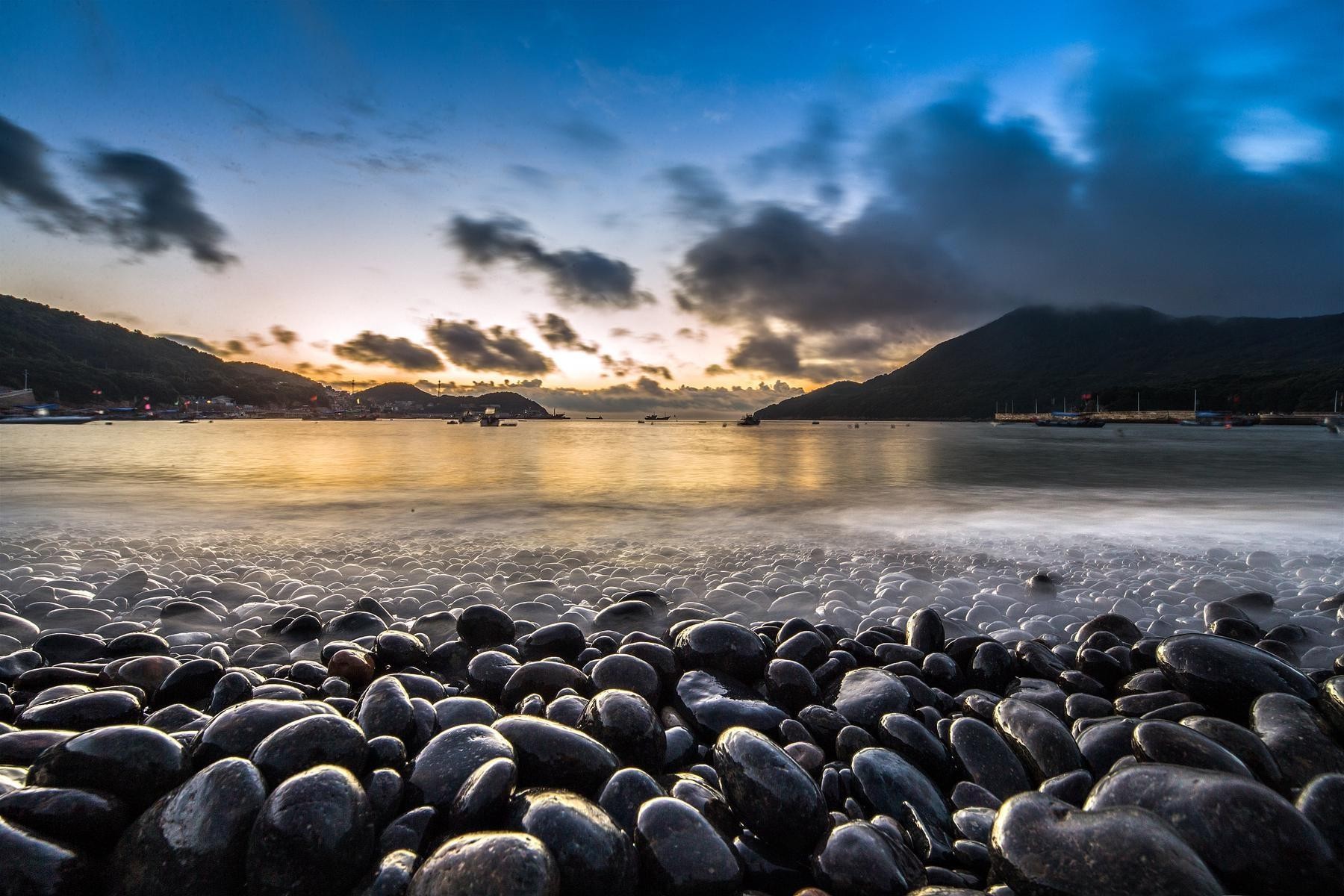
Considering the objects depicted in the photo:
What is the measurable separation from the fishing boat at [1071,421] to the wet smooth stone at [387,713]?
107 m

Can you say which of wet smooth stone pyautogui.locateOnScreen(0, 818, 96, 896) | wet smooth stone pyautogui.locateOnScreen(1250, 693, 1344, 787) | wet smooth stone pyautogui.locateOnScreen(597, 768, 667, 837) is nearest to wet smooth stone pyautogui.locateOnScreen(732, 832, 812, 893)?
wet smooth stone pyautogui.locateOnScreen(597, 768, 667, 837)

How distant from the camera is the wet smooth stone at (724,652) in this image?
3.38m

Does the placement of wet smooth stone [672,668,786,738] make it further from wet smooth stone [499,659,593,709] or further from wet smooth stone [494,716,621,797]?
wet smooth stone [494,716,621,797]

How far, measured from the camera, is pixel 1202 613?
16.2 ft

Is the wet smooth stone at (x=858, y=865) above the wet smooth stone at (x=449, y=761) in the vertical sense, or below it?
below

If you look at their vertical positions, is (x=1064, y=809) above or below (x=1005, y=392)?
below

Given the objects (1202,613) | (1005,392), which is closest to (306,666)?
(1202,613)

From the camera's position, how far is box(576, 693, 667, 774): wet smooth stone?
246cm

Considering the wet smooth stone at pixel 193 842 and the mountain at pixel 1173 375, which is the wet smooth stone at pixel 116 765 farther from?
the mountain at pixel 1173 375

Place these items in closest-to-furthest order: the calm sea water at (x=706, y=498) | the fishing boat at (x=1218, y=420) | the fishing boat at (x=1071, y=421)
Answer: the calm sea water at (x=706, y=498) < the fishing boat at (x=1218, y=420) < the fishing boat at (x=1071, y=421)

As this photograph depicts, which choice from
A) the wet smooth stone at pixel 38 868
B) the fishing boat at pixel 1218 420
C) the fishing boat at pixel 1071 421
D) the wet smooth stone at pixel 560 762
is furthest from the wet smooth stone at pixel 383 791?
the fishing boat at pixel 1218 420

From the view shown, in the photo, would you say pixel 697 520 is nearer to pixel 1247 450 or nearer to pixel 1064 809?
pixel 1064 809

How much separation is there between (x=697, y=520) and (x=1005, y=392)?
18704 centimetres

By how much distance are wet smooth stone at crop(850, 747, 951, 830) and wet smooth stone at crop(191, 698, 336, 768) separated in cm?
219
